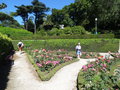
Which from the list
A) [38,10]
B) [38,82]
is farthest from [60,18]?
[38,82]

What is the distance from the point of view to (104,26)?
39.4 m

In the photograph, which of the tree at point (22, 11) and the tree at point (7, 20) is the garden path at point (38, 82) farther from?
the tree at point (22, 11)

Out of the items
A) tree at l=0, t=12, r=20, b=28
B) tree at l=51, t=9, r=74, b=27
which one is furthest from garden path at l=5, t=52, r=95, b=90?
tree at l=51, t=9, r=74, b=27

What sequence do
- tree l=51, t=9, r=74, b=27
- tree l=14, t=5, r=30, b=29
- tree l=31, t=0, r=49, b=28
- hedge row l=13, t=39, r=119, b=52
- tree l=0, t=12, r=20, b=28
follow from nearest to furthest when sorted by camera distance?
hedge row l=13, t=39, r=119, b=52, tree l=0, t=12, r=20, b=28, tree l=51, t=9, r=74, b=27, tree l=14, t=5, r=30, b=29, tree l=31, t=0, r=49, b=28

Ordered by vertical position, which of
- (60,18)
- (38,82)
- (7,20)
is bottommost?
(38,82)

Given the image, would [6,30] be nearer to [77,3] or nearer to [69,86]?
[69,86]

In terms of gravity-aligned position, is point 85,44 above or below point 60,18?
below

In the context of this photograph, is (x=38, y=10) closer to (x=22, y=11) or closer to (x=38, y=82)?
(x=22, y=11)

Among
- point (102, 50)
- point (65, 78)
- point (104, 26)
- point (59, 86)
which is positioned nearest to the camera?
point (59, 86)

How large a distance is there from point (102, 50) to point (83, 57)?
5.08 metres

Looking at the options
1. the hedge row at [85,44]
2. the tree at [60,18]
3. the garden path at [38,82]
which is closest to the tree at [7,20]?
the hedge row at [85,44]

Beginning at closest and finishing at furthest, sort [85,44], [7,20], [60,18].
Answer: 1. [85,44]
2. [7,20]
3. [60,18]

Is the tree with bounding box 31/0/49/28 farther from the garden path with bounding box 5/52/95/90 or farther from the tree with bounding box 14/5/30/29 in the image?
the garden path with bounding box 5/52/95/90

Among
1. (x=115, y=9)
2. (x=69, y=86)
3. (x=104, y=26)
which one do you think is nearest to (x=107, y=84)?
(x=69, y=86)
